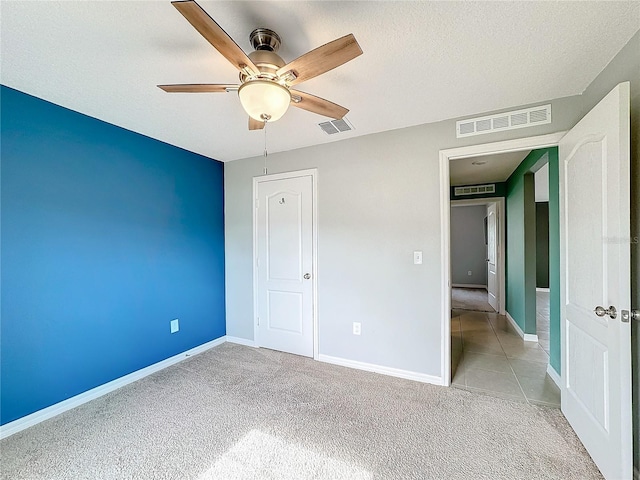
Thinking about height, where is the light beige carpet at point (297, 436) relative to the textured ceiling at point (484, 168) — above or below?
below

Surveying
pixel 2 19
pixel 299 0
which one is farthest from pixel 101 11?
pixel 299 0

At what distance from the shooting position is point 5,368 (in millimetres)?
1885

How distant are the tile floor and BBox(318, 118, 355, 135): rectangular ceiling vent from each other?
103 inches

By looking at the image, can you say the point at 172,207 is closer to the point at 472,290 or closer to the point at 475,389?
the point at 475,389

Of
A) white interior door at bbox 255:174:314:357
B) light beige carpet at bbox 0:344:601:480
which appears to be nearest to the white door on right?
light beige carpet at bbox 0:344:601:480

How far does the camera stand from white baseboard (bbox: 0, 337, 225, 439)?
6.31ft

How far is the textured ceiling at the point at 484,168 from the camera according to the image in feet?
11.6

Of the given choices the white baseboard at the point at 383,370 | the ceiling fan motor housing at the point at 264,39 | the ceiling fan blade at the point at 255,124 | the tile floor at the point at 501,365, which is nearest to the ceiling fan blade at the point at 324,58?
the ceiling fan motor housing at the point at 264,39

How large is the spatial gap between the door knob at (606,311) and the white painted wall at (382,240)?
107 cm

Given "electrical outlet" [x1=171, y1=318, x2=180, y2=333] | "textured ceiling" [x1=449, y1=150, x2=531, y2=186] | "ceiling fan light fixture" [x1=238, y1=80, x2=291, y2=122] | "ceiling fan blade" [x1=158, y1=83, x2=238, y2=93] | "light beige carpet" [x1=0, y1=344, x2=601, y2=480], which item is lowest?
"light beige carpet" [x1=0, y1=344, x2=601, y2=480]

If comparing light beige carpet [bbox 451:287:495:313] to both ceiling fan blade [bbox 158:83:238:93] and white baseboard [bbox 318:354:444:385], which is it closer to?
white baseboard [bbox 318:354:444:385]

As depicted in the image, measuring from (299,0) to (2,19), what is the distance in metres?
1.47

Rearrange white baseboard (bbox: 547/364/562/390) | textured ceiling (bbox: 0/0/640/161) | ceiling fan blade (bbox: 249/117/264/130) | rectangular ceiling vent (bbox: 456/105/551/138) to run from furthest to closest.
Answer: white baseboard (bbox: 547/364/562/390), rectangular ceiling vent (bbox: 456/105/551/138), ceiling fan blade (bbox: 249/117/264/130), textured ceiling (bbox: 0/0/640/161)

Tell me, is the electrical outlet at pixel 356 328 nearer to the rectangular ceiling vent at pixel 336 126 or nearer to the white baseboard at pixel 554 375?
the white baseboard at pixel 554 375
